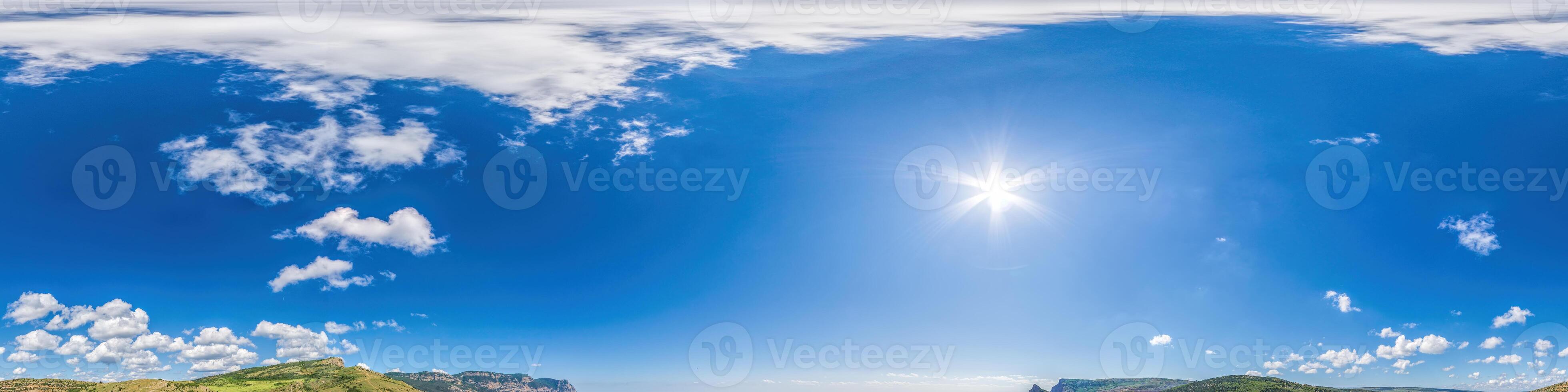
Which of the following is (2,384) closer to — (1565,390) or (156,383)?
(156,383)

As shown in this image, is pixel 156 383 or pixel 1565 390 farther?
pixel 156 383

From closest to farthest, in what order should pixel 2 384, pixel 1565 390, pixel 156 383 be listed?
pixel 1565 390, pixel 2 384, pixel 156 383

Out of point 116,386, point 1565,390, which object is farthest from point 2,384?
point 1565,390

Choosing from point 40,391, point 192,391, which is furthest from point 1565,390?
point 40,391

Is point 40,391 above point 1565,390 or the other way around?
above

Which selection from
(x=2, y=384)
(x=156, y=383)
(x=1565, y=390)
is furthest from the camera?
(x=156, y=383)

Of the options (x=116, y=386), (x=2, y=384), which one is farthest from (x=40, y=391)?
(x=116, y=386)

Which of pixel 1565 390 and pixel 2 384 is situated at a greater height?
pixel 2 384

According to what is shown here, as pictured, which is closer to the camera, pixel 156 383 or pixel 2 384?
pixel 2 384
